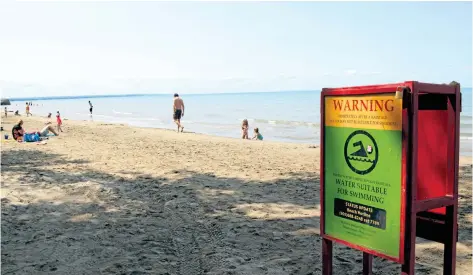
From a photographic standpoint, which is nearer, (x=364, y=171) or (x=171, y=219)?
(x=364, y=171)

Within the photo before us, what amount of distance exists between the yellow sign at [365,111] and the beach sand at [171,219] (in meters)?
1.94

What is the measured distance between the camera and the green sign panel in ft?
8.73

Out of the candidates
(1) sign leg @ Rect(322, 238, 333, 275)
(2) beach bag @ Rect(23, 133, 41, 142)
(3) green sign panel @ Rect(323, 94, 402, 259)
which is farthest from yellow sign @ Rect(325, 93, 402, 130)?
(2) beach bag @ Rect(23, 133, 41, 142)

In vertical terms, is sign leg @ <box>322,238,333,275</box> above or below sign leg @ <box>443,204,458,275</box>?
below

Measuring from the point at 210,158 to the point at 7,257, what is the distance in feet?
22.9

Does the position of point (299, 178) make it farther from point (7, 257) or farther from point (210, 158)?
point (7, 257)

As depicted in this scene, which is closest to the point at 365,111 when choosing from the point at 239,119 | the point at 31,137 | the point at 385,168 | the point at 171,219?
the point at 385,168

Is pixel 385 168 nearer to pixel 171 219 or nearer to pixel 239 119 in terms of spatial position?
pixel 171 219

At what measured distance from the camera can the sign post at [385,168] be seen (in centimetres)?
259

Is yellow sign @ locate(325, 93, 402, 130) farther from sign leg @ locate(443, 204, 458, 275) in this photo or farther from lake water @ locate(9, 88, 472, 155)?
lake water @ locate(9, 88, 472, 155)

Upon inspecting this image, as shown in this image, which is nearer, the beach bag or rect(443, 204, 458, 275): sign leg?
rect(443, 204, 458, 275): sign leg

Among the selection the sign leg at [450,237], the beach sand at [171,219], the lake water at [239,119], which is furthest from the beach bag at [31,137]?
the sign leg at [450,237]

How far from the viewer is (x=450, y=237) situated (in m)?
2.99

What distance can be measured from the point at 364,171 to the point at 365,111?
438 millimetres
